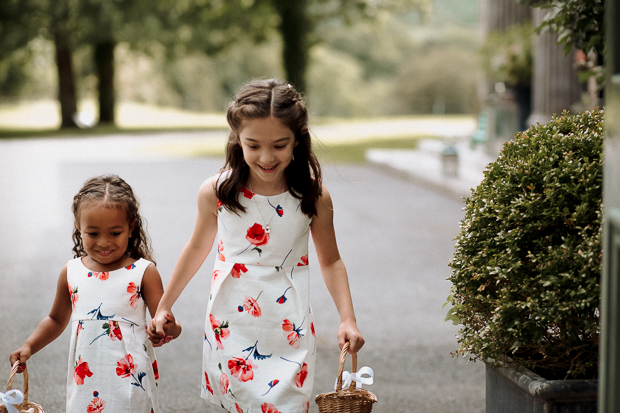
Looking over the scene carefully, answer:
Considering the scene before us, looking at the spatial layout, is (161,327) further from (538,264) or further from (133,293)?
(538,264)

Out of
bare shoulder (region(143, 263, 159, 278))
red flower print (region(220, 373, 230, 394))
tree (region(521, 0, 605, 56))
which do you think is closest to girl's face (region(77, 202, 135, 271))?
bare shoulder (region(143, 263, 159, 278))

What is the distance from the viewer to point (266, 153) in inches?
103

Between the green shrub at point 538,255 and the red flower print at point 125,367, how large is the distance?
1.19 meters

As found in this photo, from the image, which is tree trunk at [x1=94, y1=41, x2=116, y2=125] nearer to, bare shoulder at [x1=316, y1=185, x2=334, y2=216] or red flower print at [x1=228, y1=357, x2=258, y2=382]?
bare shoulder at [x1=316, y1=185, x2=334, y2=216]

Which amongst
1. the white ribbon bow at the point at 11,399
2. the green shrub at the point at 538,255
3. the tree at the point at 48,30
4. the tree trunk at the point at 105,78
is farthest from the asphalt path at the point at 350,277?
the tree trunk at the point at 105,78

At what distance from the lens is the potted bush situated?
254 centimetres

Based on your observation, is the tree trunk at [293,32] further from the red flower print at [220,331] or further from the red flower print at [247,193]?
the red flower print at [220,331]

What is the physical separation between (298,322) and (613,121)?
133 centimetres

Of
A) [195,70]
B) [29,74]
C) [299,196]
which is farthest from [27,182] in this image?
[195,70]

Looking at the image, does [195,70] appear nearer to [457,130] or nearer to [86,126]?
[86,126]

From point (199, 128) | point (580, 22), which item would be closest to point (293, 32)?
point (199, 128)

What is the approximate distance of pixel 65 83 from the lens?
35031 mm

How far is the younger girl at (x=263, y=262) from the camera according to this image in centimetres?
263

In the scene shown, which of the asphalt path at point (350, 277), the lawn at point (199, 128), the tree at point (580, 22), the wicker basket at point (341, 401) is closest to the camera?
the wicker basket at point (341, 401)
